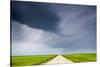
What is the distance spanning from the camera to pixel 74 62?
2.27m

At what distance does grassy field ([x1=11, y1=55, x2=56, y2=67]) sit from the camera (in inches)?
82.0

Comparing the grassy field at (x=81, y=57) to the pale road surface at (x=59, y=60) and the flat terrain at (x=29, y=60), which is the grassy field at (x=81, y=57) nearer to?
the pale road surface at (x=59, y=60)

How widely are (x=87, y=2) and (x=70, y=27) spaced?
38cm

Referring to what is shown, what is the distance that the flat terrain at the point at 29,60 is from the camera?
6.84 ft

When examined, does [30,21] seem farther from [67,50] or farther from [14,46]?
[67,50]

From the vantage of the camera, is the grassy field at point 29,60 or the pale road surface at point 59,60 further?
the pale road surface at point 59,60

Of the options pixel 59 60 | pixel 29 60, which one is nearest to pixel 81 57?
pixel 59 60

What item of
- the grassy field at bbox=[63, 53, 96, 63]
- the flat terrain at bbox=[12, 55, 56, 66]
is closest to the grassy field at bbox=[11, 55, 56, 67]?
the flat terrain at bbox=[12, 55, 56, 66]

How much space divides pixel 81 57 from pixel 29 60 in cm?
63

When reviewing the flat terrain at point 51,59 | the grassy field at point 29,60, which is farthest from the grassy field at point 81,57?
the grassy field at point 29,60

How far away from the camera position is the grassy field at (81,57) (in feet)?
7.37

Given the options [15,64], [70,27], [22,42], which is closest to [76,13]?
[70,27]

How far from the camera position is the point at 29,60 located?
2127 mm

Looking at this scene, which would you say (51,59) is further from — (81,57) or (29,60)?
(81,57)
